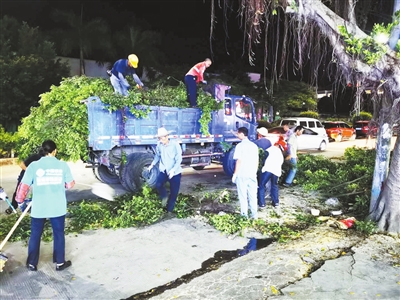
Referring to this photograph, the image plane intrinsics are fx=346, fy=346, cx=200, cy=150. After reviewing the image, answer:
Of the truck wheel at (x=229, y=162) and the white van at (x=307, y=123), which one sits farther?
the white van at (x=307, y=123)

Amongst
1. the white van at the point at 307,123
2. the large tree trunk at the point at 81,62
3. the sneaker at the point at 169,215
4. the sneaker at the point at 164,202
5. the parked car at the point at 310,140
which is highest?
the large tree trunk at the point at 81,62

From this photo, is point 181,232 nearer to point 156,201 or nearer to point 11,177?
point 156,201

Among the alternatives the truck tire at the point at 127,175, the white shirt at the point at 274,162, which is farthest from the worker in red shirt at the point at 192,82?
the white shirt at the point at 274,162

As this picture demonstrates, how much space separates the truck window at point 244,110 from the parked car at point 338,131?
49.9ft

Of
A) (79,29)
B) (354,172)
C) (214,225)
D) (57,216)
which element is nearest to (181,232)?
(214,225)

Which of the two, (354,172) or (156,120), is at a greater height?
(156,120)

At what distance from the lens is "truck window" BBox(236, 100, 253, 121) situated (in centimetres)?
1047

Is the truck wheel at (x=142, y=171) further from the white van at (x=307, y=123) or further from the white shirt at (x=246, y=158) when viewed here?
the white van at (x=307, y=123)

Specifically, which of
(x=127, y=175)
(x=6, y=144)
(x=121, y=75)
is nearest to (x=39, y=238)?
(x=127, y=175)

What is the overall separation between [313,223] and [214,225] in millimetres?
1880

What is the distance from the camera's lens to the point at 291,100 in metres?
25.4

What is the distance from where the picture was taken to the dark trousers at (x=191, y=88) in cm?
916

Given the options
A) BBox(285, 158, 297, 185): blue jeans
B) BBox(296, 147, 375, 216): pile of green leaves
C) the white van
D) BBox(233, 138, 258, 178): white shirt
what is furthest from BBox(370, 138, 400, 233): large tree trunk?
the white van

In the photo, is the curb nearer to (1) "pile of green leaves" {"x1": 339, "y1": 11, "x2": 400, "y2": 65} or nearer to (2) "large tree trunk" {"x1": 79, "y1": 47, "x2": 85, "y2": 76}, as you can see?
(2) "large tree trunk" {"x1": 79, "y1": 47, "x2": 85, "y2": 76}
